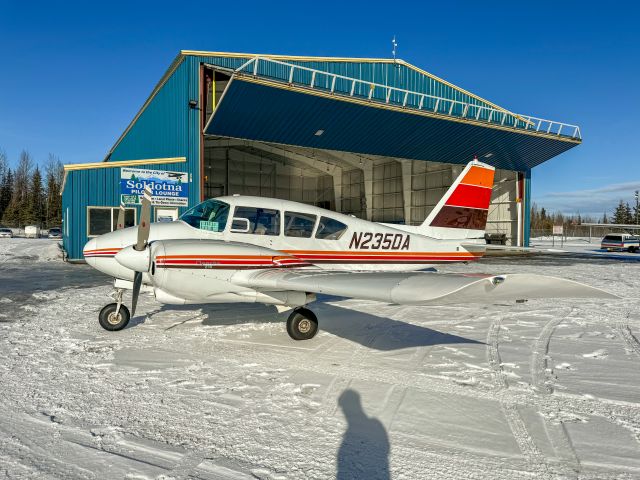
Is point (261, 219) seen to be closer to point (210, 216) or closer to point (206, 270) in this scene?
point (210, 216)

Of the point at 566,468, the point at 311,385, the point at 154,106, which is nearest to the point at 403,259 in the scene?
the point at 311,385

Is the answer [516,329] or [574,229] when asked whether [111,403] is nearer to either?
[516,329]

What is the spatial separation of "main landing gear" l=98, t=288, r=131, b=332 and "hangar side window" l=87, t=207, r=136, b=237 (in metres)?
13.5

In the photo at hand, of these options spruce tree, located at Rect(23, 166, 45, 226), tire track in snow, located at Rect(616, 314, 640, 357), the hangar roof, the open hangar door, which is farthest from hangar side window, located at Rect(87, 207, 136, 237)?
spruce tree, located at Rect(23, 166, 45, 226)

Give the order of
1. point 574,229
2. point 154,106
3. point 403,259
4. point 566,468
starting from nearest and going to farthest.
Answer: point 566,468
point 403,259
point 154,106
point 574,229

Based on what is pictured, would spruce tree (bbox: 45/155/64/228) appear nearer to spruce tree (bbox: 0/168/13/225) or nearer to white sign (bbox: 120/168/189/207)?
spruce tree (bbox: 0/168/13/225)

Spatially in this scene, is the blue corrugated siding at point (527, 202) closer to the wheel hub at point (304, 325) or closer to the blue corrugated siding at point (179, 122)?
the blue corrugated siding at point (179, 122)

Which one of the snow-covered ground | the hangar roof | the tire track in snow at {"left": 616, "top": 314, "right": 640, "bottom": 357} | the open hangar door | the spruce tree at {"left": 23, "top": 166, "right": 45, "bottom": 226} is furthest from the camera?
the spruce tree at {"left": 23, "top": 166, "right": 45, "bottom": 226}

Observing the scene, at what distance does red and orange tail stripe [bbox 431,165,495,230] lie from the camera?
33.1 feet

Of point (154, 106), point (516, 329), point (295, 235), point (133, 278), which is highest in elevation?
point (154, 106)

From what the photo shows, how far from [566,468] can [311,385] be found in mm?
2592

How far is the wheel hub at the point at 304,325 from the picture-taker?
6.82 m

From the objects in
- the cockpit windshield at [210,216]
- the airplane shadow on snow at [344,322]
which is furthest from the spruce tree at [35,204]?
the cockpit windshield at [210,216]

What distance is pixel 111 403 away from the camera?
4.16 m
